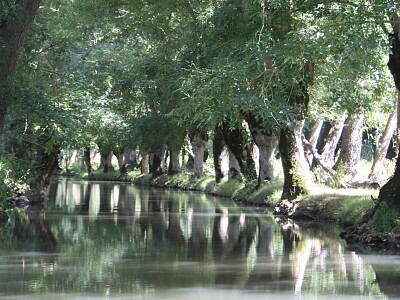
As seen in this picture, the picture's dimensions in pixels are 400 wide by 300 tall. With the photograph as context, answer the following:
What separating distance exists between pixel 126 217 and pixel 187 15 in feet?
25.8

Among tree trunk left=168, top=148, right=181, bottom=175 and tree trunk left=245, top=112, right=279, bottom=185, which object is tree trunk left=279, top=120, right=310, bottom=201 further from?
tree trunk left=168, top=148, right=181, bottom=175

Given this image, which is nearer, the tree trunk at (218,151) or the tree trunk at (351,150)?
the tree trunk at (351,150)

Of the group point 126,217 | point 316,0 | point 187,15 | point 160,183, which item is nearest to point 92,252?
point 316,0

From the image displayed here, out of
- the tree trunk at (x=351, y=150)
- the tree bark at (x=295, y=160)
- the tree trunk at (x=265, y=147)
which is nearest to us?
the tree bark at (x=295, y=160)

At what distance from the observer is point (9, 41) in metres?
17.1

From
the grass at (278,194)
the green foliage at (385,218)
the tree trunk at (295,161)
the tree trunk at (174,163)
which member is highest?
the tree trunk at (174,163)

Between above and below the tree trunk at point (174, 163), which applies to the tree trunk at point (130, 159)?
above

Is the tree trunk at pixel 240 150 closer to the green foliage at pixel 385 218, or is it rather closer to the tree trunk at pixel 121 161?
the green foliage at pixel 385 218

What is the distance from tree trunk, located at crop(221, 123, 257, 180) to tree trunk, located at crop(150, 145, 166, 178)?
69.1ft

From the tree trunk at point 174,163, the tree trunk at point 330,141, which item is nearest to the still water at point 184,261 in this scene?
the tree trunk at point 330,141

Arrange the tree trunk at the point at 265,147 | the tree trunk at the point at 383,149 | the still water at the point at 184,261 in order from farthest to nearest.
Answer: the tree trunk at the point at 265,147 → the tree trunk at the point at 383,149 → the still water at the point at 184,261

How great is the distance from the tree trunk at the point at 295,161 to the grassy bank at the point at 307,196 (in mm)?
445

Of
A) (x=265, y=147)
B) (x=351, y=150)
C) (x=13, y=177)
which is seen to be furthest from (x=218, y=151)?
(x=13, y=177)

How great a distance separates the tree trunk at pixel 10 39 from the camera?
55.9 feet
